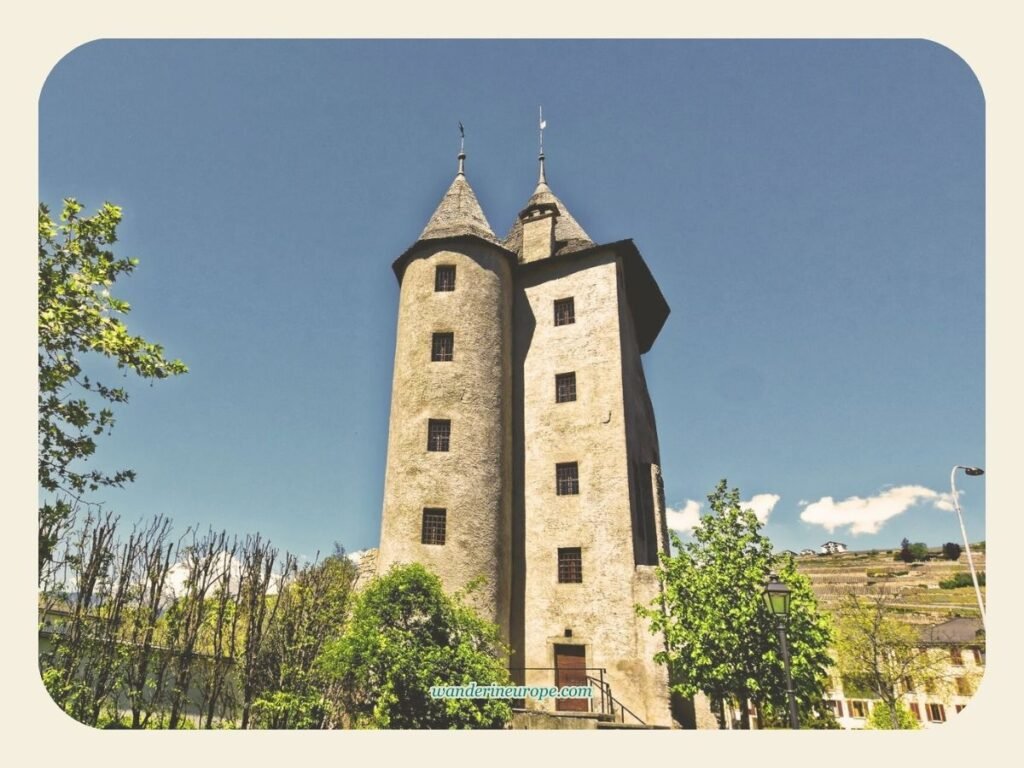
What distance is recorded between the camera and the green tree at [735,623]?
42.3 ft

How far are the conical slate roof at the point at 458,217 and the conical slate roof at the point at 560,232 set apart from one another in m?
1.87

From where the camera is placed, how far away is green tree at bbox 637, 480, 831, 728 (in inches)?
508

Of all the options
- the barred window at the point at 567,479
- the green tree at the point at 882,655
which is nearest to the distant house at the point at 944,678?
the green tree at the point at 882,655

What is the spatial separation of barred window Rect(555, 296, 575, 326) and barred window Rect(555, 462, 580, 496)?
5.47 meters

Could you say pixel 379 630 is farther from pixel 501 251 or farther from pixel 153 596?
pixel 501 251

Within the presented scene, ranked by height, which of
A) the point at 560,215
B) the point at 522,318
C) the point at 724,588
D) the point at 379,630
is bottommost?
the point at 379,630

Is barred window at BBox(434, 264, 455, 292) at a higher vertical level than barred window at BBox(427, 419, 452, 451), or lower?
higher

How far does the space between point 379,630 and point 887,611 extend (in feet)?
144

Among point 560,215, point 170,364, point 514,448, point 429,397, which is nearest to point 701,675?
point 514,448

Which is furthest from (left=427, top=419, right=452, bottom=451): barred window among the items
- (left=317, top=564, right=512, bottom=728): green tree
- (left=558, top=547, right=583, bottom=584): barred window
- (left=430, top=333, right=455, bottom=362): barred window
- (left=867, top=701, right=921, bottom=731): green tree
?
(left=867, top=701, right=921, bottom=731): green tree

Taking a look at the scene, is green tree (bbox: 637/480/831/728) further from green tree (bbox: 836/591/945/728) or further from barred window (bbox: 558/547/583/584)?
green tree (bbox: 836/591/945/728)

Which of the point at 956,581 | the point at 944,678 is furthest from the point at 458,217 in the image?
the point at 956,581

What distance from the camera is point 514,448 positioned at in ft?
67.5

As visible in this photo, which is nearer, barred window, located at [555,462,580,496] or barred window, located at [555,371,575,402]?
barred window, located at [555,462,580,496]
